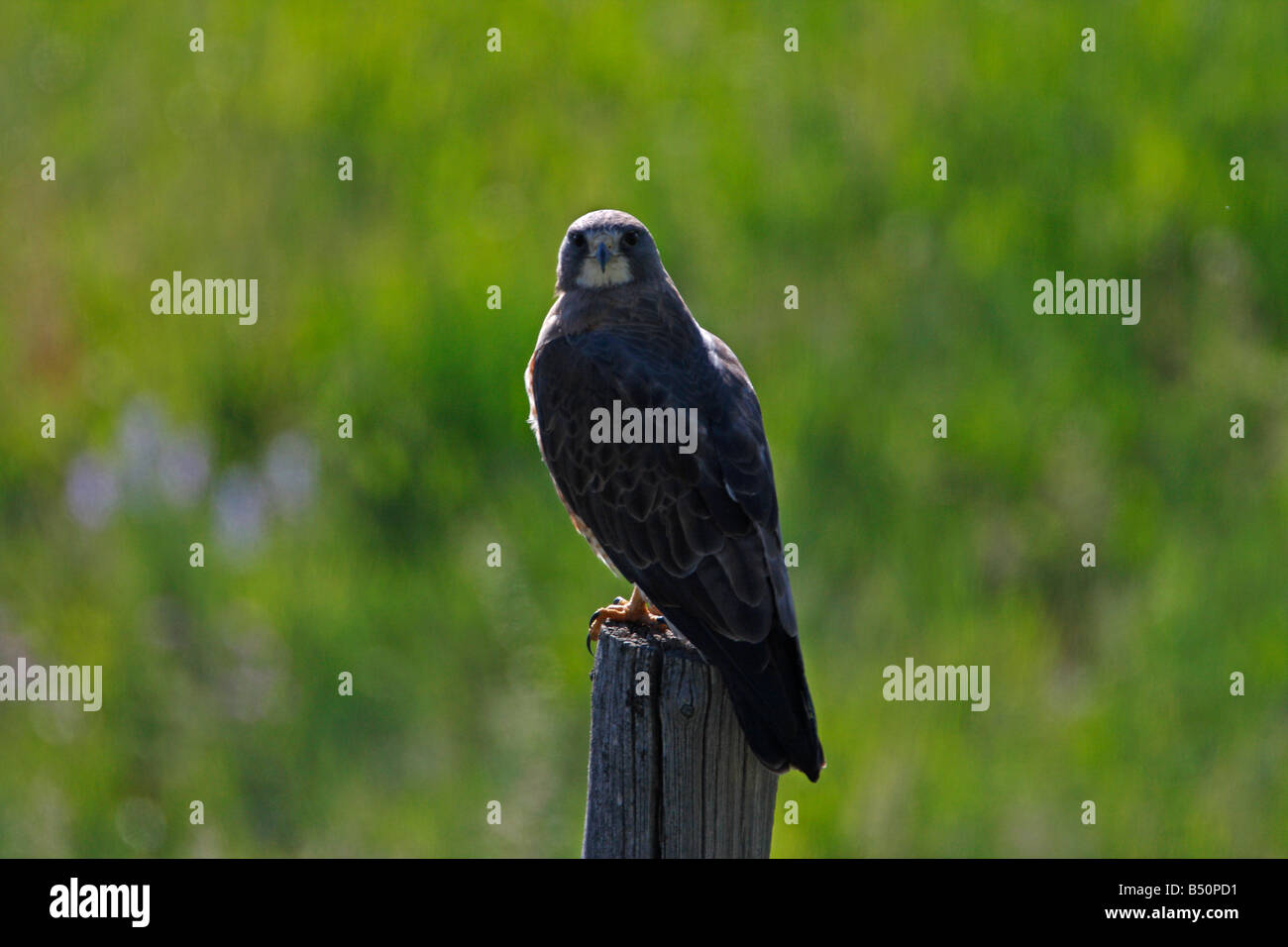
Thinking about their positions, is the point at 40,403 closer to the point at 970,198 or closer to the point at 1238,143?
the point at 970,198

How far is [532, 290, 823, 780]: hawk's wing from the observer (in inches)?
159

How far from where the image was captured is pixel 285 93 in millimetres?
10344

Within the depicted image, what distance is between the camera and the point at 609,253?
5188 mm

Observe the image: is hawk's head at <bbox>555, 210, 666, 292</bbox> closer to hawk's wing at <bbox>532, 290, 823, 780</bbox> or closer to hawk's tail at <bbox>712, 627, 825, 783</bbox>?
hawk's wing at <bbox>532, 290, 823, 780</bbox>

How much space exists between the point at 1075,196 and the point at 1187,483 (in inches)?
81.4

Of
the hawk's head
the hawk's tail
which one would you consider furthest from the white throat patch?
the hawk's tail

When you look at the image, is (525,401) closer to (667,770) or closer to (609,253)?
(609,253)

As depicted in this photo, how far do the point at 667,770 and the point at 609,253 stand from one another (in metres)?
1.91

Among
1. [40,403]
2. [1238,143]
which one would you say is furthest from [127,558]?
[1238,143]

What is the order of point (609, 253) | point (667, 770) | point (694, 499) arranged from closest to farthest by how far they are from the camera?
point (667, 770) → point (694, 499) → point (609, 253)

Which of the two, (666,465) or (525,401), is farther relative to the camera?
(525,401)

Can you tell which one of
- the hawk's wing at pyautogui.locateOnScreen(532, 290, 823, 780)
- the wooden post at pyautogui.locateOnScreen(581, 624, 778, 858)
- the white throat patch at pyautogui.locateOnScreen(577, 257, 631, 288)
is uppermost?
the white throat patch at pyautogui.locateOnScreen(577, 257, 631, 288)

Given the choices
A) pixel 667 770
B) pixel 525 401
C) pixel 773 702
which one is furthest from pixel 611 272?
pixel 525 401

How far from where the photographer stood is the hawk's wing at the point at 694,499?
403cm
